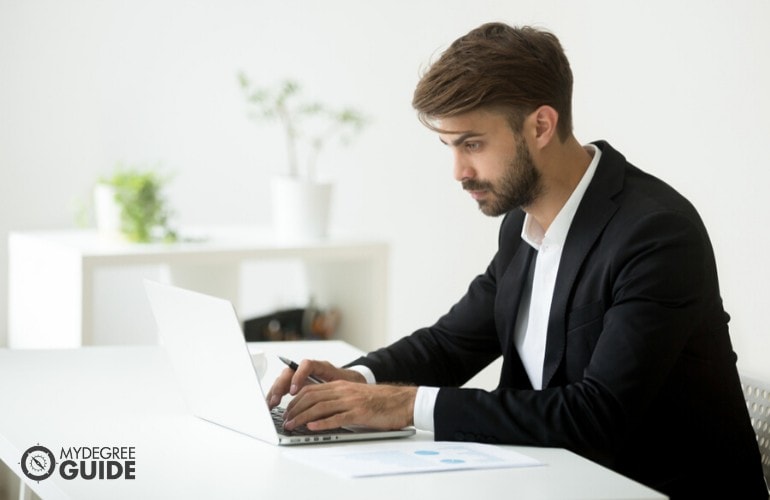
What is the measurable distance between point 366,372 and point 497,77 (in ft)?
1.87

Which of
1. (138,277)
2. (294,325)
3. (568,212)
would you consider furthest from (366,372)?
(138,277)

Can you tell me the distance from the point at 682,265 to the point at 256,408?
0.69 metres

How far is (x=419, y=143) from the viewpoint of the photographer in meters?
4.63

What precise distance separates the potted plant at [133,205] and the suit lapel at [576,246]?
202 centimetres

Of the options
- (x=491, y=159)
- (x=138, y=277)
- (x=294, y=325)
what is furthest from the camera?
(x=138, y=277)

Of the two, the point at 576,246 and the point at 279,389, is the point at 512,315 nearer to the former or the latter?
the point at 576,246

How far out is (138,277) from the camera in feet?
14.2

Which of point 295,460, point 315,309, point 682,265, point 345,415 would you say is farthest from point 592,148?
point 315,309

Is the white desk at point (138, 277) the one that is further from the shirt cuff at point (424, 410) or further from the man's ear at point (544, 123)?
the shirt cuff at point (424, 410)

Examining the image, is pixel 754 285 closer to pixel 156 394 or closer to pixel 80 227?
pixel 156 394

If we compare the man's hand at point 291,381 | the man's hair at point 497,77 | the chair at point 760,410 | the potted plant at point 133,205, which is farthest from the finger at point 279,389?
the potted plant at point 133,205

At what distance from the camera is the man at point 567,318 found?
5.74 feet

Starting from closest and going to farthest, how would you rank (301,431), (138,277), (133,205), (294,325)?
(301,431) → (133,205) → (294,325) → (138,277)

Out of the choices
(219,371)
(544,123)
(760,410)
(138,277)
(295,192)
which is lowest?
(138,277)
